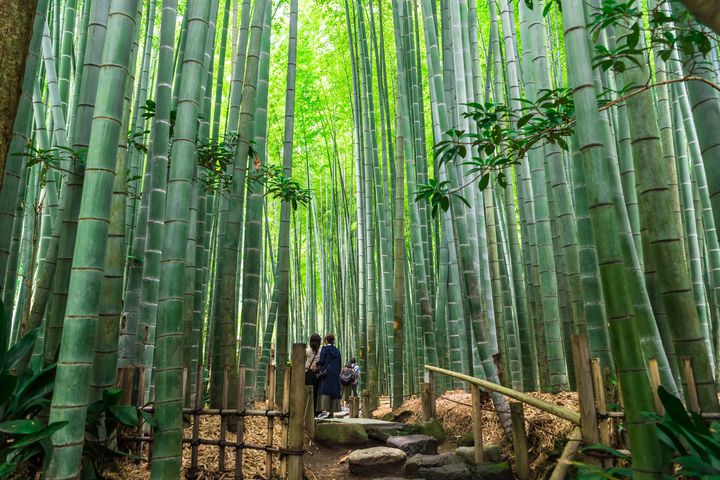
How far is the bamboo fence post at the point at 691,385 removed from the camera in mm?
1681

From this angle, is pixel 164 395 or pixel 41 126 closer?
pixel 164 395

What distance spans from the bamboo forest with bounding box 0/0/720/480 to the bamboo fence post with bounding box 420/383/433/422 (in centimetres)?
2

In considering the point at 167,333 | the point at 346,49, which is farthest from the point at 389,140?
the point at 167,333

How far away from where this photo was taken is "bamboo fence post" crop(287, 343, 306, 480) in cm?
250

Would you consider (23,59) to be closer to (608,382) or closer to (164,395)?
(164,395)

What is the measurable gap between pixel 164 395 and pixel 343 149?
7.19 m

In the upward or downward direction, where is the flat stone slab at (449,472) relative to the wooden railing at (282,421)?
downward

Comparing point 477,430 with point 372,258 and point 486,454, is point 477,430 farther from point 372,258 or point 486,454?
point 372,258

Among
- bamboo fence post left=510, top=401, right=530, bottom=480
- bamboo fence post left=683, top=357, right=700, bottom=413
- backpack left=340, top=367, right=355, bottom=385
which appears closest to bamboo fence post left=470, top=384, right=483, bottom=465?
bamboo fence post left=510, top=401, right=530, bottom=480

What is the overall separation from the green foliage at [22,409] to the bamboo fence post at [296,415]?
1.03 metres

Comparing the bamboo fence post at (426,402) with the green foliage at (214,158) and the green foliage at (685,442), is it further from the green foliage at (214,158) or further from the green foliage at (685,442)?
the green foliage at (685,442)

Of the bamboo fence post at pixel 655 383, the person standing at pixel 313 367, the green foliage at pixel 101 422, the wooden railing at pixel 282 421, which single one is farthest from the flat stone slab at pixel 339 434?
the bamboo fence post at pixel 655 383

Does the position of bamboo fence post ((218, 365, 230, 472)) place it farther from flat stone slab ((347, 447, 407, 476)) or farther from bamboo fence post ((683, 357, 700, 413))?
bamboo fence post ((683, 357, 700, 413))

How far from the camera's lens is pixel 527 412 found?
337 cm
